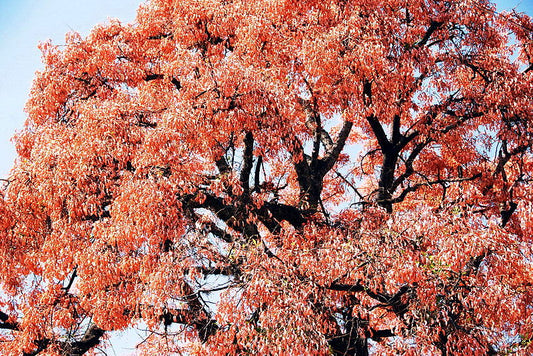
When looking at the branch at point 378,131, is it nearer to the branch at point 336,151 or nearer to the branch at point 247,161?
the branch at point 336,151

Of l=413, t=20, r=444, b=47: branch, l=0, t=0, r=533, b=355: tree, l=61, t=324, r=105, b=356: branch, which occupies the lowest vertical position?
l=61, t=324, r=105, b=356: branch

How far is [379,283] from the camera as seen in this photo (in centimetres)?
673

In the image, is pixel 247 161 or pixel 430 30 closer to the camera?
pixel 247 161

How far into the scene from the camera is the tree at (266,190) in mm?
6582

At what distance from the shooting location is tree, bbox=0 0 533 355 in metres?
6.58

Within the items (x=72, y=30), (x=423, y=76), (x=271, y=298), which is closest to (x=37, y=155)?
(x=72, y=30)

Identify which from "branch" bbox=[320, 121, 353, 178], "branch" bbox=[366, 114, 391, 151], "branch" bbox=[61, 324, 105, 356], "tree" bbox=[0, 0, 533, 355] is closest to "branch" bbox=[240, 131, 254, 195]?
"tree" bbox=[0, 0, 533, 355]

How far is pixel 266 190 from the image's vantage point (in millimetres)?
10156

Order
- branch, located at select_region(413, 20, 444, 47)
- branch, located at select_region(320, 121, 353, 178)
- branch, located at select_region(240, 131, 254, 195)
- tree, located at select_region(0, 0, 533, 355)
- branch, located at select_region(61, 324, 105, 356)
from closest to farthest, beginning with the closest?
tree, located at select_region(0, 0, 533, 355), branch, located at select_region(61, 324, 105, 356), branch, located at select_region(240, 131, 254, 195), branch, located at select_region(413, 20, 444, 47), branch, located at select_region(320, 121, 353, 178)

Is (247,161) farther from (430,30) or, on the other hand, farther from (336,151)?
(430,30)

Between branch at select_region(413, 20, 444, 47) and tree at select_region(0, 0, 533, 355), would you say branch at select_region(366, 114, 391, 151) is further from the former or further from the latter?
branch at select_region(413, 20, 444, 47)

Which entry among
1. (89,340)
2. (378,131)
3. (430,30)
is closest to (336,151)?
(378,131)

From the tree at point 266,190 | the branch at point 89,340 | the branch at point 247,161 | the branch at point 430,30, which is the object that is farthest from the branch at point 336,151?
the branch at point 89,340

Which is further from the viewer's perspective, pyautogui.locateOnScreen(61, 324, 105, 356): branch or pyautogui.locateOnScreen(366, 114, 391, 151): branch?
pyautogui.locateOnScreen(366, 114, 391, 151): branch
